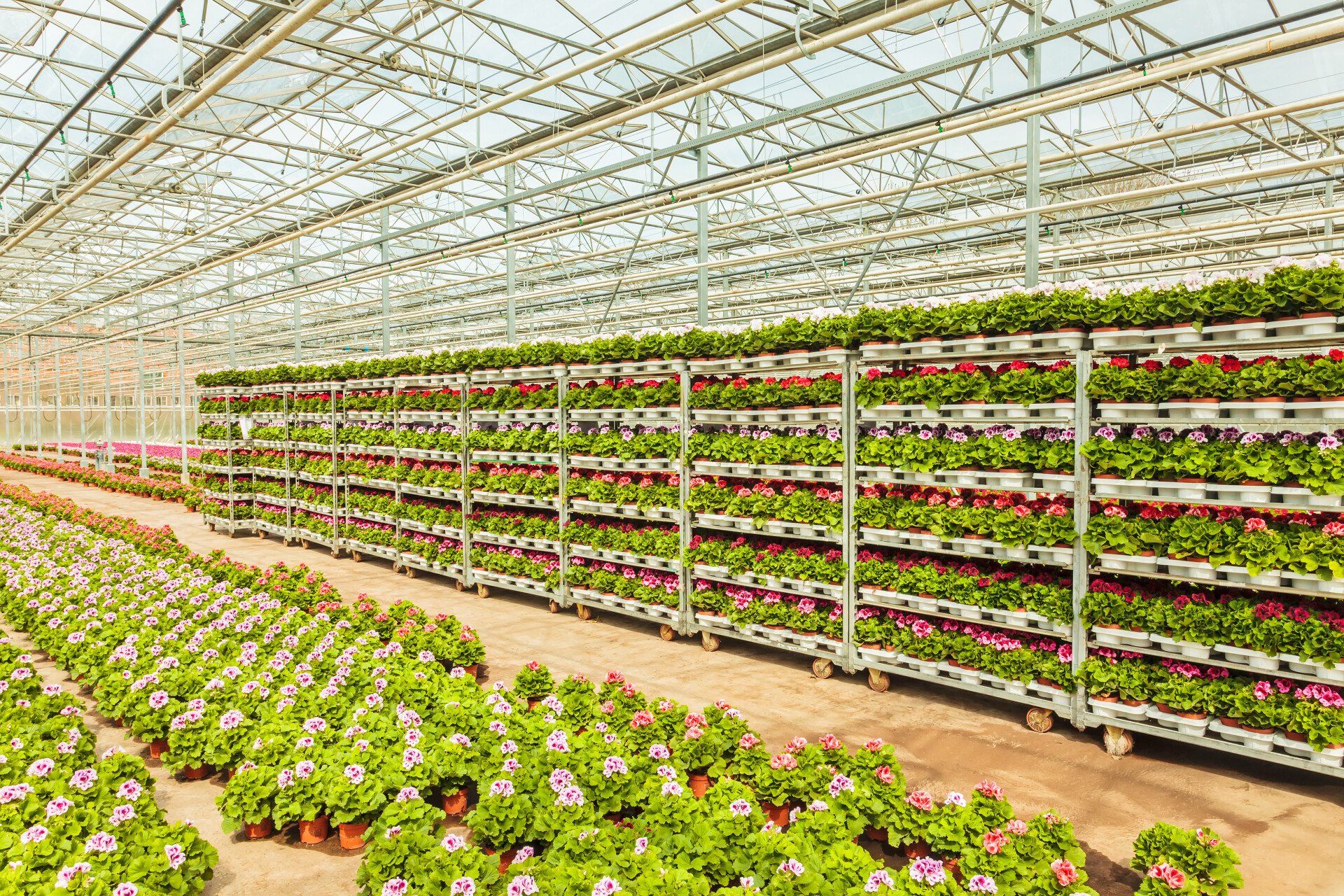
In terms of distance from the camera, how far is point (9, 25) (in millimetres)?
9055

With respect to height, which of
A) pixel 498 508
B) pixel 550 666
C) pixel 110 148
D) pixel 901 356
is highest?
pixel 110 148

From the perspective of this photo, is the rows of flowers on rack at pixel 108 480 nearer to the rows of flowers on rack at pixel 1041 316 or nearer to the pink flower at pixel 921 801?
the rows of flowers on rack at pixel 1041 316

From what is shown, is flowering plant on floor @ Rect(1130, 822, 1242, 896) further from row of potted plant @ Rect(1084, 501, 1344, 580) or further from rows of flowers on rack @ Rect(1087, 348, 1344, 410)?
rows of flowers on rack @ Rect(1087, 348, 1344, 410)

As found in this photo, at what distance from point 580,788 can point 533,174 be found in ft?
42.3

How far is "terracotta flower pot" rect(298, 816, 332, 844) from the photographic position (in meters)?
3.94

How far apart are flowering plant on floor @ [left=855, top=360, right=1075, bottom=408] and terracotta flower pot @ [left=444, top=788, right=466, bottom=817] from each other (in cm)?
394

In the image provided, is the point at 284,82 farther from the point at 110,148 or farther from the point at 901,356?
the point at 901,356

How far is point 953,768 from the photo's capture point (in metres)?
4.69

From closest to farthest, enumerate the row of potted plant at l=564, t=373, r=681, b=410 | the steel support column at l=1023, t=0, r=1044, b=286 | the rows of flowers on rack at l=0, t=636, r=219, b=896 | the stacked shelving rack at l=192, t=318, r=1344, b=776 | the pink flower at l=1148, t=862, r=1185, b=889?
1. the pink flower at l=1148, t=862, r=1185, b=889
2. the rows of flowers on rack at l=0, t=636, r=219, b=896
3. the stacked shelving rack at l=192, t=318, r=1344, b=776
4. the row of potted plant at l=564, t=373, r=681, b=410
5. the steel support column at l=1023, t=0, r=1044, b=286

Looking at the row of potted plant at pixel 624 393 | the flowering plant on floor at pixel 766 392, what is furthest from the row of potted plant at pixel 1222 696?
the row of potted plant at pixel 624 393

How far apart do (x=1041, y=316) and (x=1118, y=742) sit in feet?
9.03

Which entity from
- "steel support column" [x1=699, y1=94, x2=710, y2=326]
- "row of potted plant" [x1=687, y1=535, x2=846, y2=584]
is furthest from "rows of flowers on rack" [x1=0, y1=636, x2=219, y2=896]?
"steel support column" [x1=699, y1=94, x2=710, y2=326]

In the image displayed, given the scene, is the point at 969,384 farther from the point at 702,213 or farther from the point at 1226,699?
the point at 702,213

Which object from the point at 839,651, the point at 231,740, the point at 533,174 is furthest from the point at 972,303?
the point at 533,174
